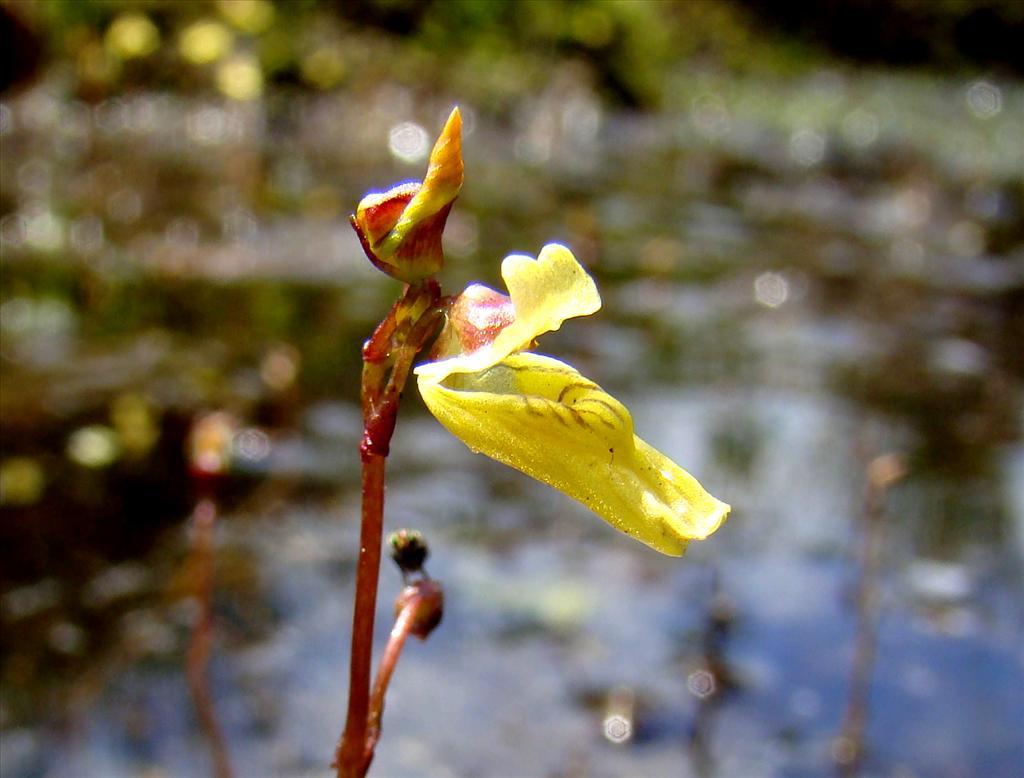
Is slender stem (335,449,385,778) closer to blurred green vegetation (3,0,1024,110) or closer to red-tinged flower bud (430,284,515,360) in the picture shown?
red-tinged flower bud (430,284,515,360)

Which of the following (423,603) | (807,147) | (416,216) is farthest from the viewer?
(807,147)

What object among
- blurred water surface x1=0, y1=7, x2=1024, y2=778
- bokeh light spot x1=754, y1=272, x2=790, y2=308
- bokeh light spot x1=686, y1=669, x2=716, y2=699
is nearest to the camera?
blurred water surface x1=0, y1=7, x2=1024, y2=778

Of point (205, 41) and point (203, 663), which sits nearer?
point (203, 663)

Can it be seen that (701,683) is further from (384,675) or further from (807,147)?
(807,147)

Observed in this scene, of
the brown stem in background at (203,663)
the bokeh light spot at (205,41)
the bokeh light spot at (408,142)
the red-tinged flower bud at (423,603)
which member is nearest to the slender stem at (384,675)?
the red-tinged flower bud at (423,603)

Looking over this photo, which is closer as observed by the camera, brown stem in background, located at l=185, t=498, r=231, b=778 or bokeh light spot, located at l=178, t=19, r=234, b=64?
brown stem in background, located at l=185, t=498, r=231, b=778

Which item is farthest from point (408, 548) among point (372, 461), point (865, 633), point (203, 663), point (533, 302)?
point (865, 633)

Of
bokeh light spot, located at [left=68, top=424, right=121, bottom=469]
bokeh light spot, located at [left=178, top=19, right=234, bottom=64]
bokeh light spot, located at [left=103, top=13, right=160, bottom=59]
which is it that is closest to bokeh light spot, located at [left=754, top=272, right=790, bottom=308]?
bokeh light spot, located at [left=68, top=424, right=121, bottom=469]

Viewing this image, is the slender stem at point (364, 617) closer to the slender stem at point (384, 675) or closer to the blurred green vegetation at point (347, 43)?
the slender stem at point (384, 675)
